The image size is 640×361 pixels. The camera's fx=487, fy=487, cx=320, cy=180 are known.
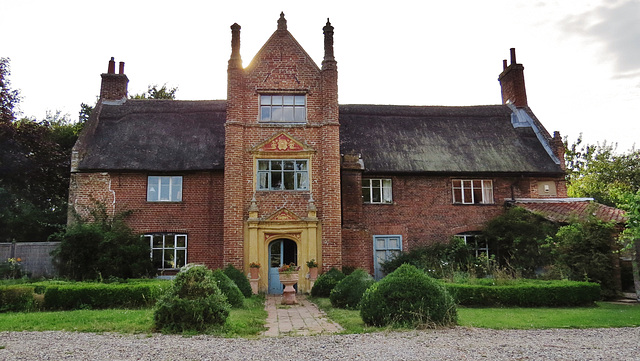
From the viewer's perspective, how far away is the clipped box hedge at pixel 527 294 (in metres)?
13.4

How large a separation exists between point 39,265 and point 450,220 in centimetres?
1661

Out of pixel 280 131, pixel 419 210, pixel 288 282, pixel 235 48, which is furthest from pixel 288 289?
pixel 235 48

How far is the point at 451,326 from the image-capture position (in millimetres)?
9570

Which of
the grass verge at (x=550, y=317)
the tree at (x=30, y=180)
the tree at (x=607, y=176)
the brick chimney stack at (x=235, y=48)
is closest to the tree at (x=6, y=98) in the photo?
the tree at (x=30, y=180)

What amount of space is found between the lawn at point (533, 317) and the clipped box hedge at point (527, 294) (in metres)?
0.44

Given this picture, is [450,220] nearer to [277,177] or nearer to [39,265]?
[277,177]

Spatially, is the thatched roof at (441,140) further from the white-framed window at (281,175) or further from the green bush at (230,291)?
the green bush at (230,291)

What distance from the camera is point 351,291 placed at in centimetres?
1301

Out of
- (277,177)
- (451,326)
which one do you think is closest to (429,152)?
(277,177)

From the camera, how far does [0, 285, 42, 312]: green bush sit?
40.7ft

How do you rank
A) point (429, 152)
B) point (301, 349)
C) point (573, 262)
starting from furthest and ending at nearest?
1. point (429, 152)
2. point (573, 262)
3. point (301, 349)

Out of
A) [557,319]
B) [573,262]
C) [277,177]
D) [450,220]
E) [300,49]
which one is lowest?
[557,319]

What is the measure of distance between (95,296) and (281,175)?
320 inches

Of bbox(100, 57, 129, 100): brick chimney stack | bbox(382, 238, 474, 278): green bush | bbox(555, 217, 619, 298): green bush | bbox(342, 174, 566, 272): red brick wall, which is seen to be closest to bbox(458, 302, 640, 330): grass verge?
bbox(555, 217, 619, 298): green bush
